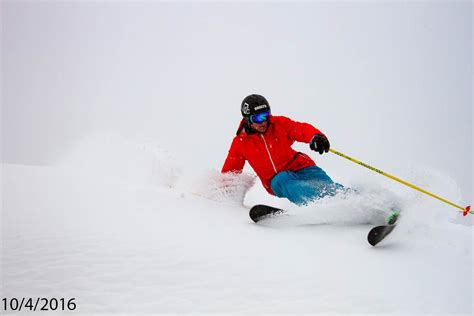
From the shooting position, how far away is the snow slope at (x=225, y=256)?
3.32 m

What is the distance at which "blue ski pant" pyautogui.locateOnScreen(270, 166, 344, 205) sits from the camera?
4758 mm

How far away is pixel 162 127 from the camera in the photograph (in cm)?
5053

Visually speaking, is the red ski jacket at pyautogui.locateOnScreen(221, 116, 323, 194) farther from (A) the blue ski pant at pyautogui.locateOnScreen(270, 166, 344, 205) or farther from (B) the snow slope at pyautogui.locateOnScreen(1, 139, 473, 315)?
(B) the snow slope at pyautogui.locateOnScreen(1, 139, 473, 315)

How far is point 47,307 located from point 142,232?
3.89 ft

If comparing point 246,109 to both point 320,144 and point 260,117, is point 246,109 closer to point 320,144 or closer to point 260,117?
point 260,117

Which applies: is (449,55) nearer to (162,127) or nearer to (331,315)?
(162,127)

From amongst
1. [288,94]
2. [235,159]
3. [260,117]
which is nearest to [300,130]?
[260,117]

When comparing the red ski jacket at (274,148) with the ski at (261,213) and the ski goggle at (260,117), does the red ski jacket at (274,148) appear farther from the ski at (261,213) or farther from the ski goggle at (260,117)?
the ski at (261,213)

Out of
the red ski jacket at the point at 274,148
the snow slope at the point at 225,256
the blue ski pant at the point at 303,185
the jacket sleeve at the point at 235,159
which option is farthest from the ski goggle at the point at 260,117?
the snow slope at the point at 225,256

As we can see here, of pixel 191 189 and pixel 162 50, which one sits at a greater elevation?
pixel 162 50

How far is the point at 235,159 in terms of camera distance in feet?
17.8

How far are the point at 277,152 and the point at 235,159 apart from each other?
1.95ft

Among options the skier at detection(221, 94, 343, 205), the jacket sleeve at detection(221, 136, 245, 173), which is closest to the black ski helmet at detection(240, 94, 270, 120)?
the skier at detection(221, 94, 343, 205)

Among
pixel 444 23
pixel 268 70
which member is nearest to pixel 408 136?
pixel 444 23
